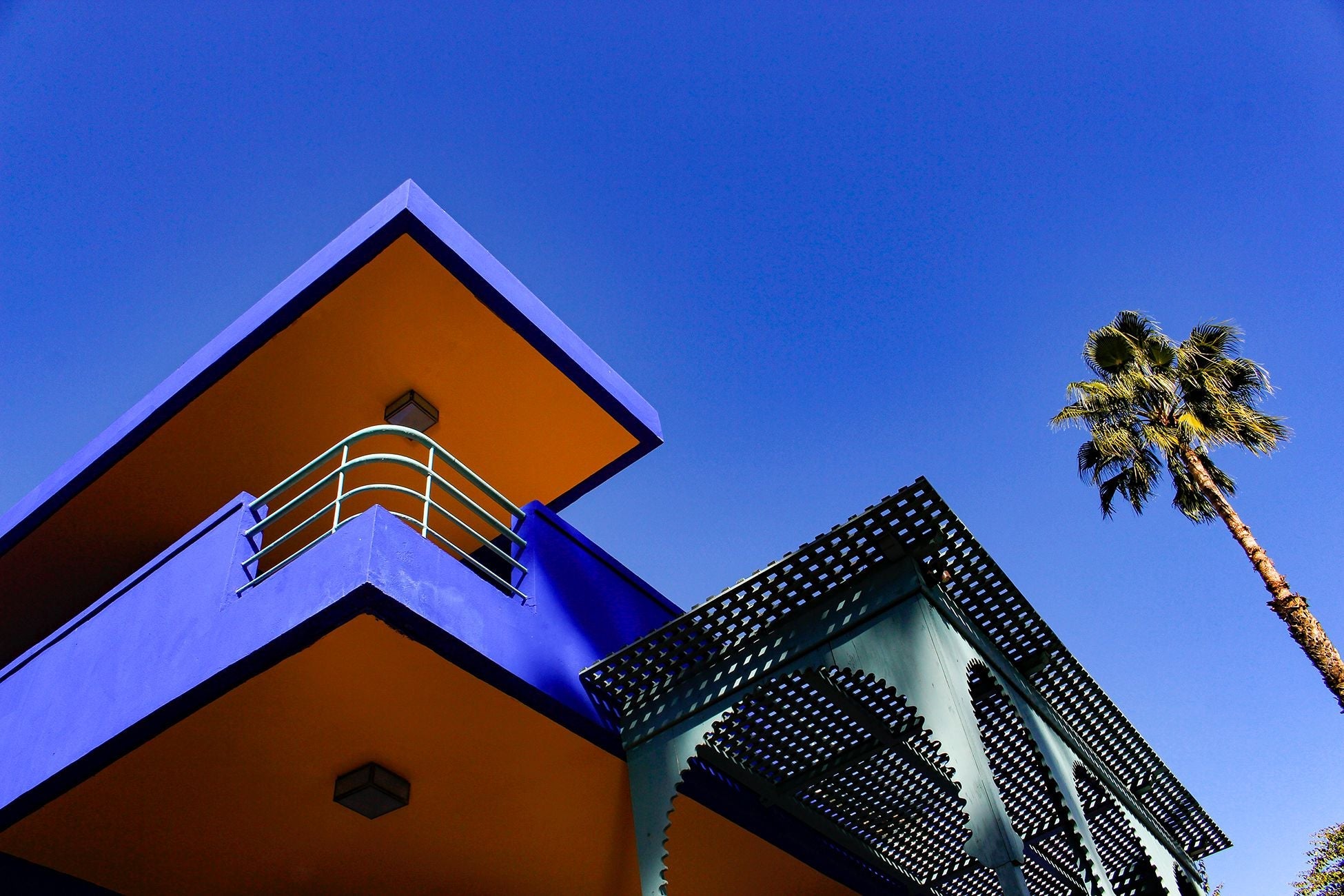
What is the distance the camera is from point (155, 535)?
9031 millimetres

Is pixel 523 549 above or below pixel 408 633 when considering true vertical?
above

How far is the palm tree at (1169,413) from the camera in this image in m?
15.7

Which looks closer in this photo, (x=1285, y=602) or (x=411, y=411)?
(x=411, y=411)

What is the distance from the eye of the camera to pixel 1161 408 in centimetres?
1644

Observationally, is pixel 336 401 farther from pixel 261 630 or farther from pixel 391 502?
pixel 261 630

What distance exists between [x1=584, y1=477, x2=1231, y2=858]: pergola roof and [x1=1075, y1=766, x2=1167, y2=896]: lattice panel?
804 millimetres

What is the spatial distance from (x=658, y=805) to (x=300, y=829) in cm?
216

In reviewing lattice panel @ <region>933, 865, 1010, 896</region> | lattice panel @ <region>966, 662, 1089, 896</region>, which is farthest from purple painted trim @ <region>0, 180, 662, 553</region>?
lattice panel @ <region>933, 865, 1010, 896</region>

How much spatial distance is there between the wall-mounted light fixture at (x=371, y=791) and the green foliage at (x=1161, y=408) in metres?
13.9

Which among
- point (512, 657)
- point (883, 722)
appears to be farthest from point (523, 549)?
point (883, 722)

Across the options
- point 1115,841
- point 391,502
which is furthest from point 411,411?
point 1115,841

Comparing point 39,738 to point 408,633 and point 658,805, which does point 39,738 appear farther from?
point 658,805

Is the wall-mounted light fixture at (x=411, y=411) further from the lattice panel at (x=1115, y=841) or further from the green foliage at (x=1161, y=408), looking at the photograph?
the green foliage at (x=1161, y=408)

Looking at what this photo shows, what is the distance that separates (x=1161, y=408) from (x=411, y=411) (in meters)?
12.9
